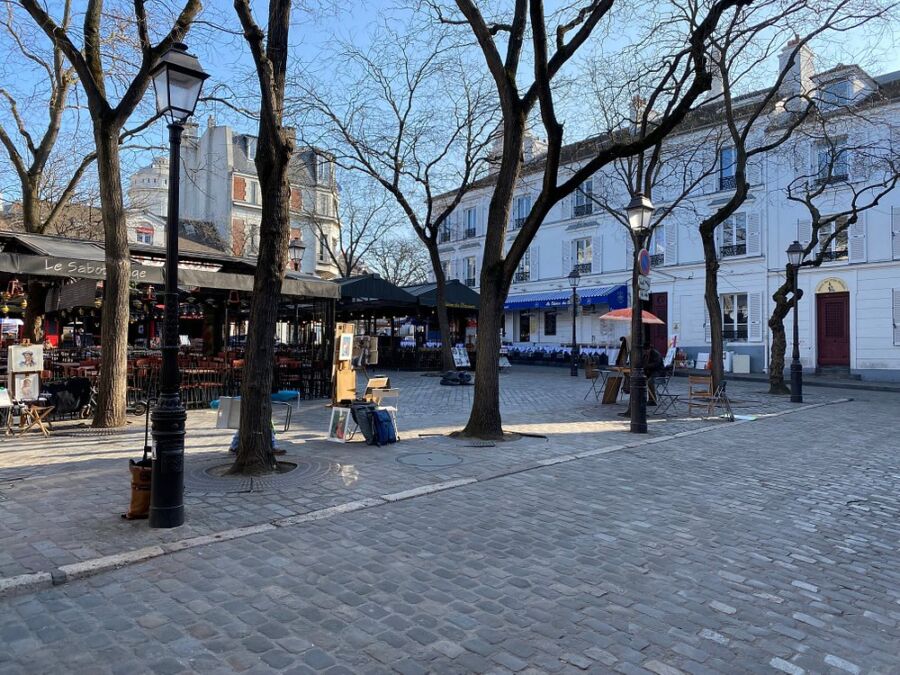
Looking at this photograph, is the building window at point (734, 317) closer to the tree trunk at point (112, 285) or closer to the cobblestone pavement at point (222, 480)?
the cobblestone pavement at point (222, 480)

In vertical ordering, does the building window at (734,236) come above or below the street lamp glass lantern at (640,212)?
above

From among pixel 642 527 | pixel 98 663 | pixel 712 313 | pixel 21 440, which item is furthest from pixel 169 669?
pixel 712 313

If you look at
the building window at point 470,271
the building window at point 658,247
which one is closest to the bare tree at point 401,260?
the building window at point 470,271

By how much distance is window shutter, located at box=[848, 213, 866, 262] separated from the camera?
23.3 metres

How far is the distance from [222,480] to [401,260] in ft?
135

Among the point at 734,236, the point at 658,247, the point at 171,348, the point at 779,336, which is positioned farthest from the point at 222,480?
the point at 658,247

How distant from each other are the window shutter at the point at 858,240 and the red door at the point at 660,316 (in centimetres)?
799

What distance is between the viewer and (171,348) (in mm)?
4902

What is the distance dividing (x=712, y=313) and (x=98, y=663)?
15.4 metres

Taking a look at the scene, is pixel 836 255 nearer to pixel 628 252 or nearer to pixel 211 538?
pixel 628 252

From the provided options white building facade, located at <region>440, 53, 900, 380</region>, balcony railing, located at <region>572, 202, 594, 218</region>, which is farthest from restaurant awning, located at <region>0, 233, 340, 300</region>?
balcony railing, located at <region>572, 202, 594, 218</region>

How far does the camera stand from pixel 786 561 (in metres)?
4.33

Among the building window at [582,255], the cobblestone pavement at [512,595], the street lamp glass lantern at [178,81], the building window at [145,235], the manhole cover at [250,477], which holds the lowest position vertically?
the cobblestone pavement at [512,595]

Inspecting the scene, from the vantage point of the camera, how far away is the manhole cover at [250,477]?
5.99 meters
